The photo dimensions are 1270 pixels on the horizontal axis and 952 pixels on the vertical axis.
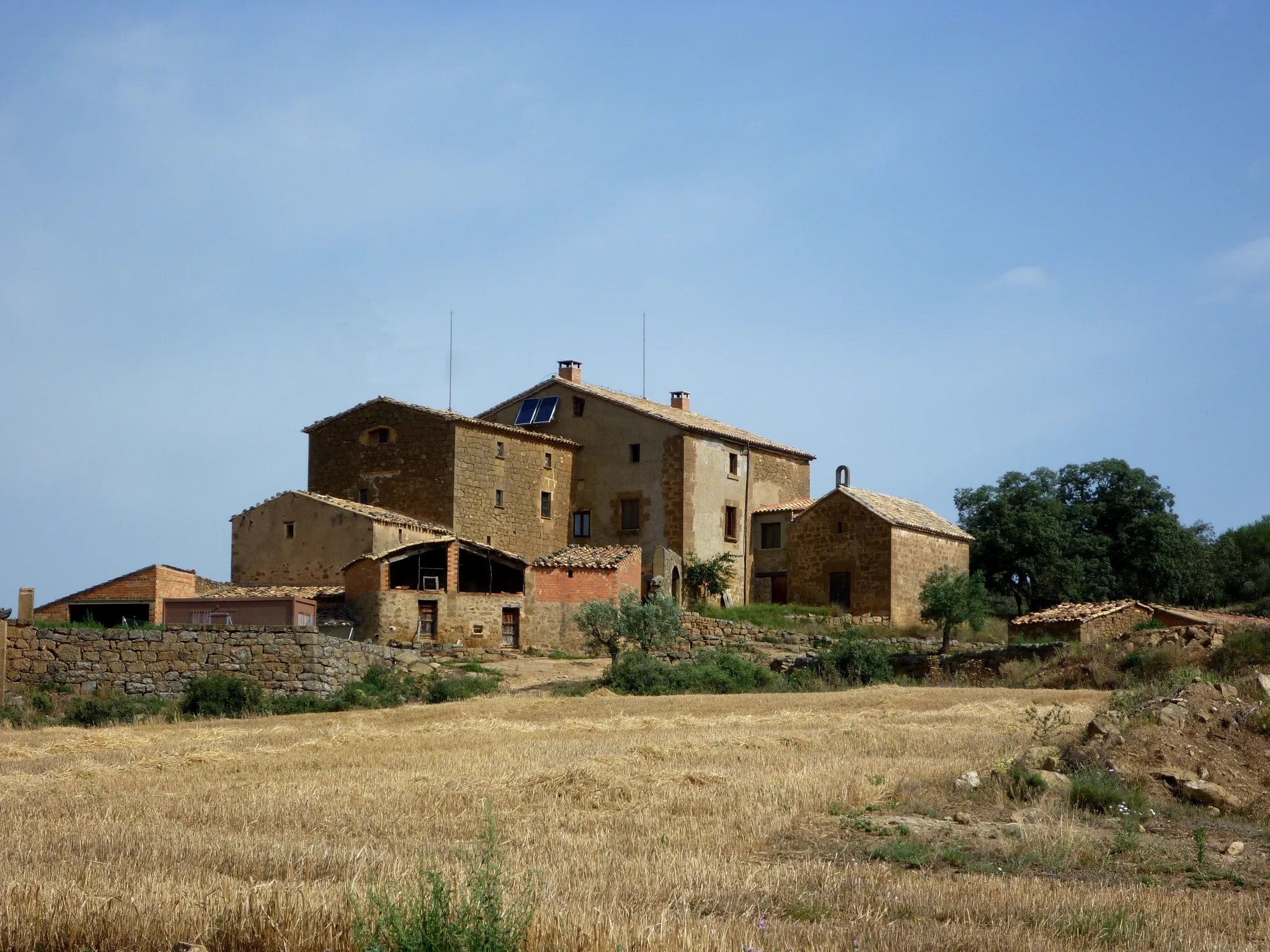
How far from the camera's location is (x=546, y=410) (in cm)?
4994

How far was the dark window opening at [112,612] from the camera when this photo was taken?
3822cm

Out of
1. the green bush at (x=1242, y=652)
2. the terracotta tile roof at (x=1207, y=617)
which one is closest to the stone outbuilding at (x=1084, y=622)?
the terracotta tile roof at (x=1207, y=617)

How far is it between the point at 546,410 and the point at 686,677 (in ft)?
75.2

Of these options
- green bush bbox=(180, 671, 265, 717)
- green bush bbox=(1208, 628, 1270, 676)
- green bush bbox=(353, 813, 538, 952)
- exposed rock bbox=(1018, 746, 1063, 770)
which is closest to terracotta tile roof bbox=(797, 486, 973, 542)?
green bush bbox=(1208, 628, 1270, 676)

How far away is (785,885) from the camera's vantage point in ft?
25.7

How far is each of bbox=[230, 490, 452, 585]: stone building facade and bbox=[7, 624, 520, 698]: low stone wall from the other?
10.8 metres

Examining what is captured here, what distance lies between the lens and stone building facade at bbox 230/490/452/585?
3991cm

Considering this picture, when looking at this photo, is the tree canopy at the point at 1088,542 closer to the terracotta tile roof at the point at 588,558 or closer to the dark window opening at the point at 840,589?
the dark window opening at the point at 840,589

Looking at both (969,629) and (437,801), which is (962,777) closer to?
(437,801)

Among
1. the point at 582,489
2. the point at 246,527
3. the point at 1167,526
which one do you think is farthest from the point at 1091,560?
the point at 246,527

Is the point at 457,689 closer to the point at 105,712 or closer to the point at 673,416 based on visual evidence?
the point at 105,712

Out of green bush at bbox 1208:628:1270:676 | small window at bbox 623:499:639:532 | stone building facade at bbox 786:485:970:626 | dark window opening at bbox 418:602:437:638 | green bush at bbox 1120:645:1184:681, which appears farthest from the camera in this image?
small window at bbox 623:499:639:532

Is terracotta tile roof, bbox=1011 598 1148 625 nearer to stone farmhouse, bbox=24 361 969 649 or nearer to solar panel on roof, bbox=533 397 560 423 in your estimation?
stone farmhouse, bbox=24 361 969 649

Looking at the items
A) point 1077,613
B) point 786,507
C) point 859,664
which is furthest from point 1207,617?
point 786,507
